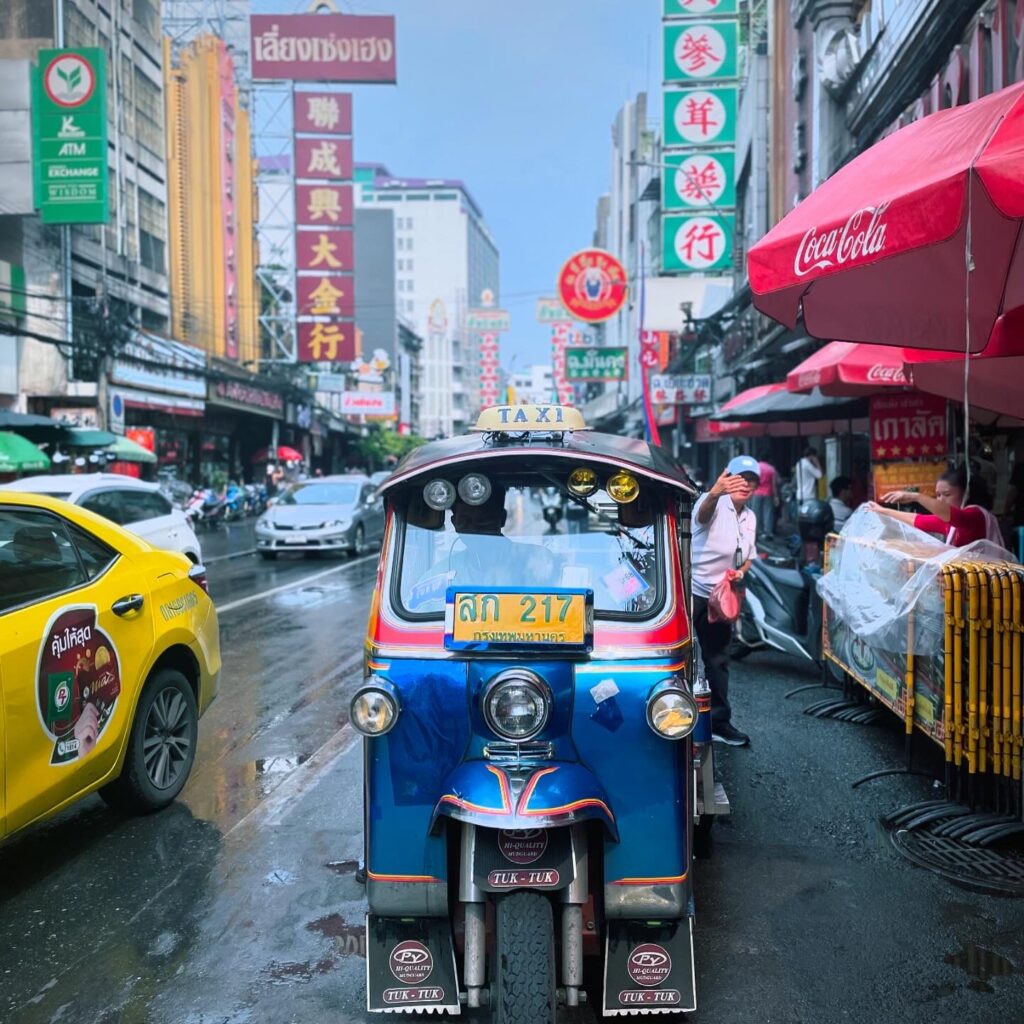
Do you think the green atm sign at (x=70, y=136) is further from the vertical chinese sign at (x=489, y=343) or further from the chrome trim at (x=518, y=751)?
the vertical chinese sign at (x=489, y=343)

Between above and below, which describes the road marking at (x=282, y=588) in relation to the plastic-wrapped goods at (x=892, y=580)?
below

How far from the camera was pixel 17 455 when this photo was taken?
16.4 meters


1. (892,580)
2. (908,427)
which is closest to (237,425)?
(908,427)

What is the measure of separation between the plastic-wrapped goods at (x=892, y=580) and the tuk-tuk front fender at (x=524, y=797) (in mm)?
2869

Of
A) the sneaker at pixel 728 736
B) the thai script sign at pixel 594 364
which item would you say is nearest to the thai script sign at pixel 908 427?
the sneaker at pixel 728 736

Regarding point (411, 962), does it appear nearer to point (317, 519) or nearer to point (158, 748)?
point (158, 748)

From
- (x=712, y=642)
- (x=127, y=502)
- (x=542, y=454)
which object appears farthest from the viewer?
(x=127, y=502)

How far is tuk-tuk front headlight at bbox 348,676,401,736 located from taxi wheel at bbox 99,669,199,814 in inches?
91.6

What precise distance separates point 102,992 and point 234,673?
5593 millimetres

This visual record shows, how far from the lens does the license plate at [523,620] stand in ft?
10.9

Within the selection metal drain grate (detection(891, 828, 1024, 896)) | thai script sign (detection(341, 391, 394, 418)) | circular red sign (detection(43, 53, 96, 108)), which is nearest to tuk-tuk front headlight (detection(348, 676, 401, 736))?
metal drain grate (detection(891, 828, 1024, 896))

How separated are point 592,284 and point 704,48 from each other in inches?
305

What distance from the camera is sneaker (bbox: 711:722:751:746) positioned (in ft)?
22.0

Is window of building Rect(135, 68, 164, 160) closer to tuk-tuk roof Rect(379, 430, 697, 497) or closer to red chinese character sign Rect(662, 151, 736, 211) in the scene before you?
red chinese character sign Rect(662, 151, 736, 211)
